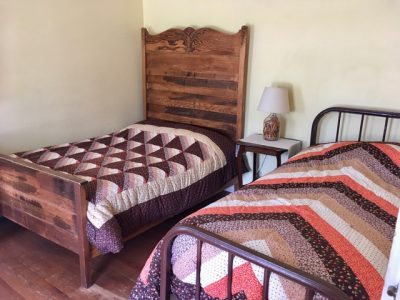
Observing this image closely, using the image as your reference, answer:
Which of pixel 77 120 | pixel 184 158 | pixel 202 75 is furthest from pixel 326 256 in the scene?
pixel 77 120

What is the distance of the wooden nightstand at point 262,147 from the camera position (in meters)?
2.80

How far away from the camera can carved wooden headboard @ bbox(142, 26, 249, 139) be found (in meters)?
3.13

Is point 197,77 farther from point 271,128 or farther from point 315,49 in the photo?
point 315,49

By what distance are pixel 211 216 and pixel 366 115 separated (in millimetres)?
1622

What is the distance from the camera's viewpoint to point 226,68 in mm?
3158

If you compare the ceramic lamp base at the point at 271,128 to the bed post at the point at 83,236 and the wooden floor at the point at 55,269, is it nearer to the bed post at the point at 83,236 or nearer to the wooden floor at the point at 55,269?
the wooden floor at the point at 55,269

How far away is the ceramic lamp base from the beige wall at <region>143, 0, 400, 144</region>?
137mm

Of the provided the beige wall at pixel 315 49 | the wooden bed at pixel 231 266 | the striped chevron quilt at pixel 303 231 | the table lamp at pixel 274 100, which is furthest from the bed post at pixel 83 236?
the beige wall at pixel 315 49

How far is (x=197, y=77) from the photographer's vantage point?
3.35 metres

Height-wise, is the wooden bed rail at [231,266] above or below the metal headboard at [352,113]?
below

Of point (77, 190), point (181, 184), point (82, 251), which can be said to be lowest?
point (82, 251)

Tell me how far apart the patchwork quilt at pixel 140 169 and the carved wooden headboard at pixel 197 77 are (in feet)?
0.59

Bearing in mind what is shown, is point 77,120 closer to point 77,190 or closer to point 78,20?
point 78,20

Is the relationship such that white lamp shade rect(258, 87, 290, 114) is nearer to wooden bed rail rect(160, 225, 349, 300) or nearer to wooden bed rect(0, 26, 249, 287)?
wooden bed rect(0, 26, 249, 287)
